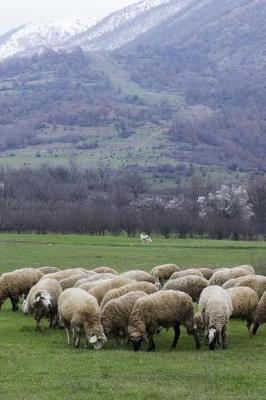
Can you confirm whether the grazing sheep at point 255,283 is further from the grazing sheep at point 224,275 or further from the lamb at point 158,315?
the lamb at point 158,315

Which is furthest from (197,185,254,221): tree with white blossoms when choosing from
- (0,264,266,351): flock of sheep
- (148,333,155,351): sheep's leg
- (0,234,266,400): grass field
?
(148,333,155,351): sheep's leg

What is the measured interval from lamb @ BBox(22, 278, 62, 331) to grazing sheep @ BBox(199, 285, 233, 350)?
620cm

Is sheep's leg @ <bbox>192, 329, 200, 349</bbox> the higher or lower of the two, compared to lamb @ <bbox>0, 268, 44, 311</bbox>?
lower

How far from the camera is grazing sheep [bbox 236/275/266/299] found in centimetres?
2711

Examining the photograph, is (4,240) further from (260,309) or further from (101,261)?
(260,309)

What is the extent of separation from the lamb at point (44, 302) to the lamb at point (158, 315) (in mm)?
4936

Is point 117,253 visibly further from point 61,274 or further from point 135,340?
point 135,340

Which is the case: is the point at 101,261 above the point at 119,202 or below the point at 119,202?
below

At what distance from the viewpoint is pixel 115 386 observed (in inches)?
655

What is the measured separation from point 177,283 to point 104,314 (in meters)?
6.37

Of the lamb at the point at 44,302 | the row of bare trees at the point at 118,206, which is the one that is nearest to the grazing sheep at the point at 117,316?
the lamb at the point at 44,302

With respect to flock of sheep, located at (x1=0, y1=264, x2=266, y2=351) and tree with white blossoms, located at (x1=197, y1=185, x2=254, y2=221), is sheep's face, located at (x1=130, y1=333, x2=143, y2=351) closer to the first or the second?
flock of sheep, located at (x1=0, y1=264, x2=266, y2=351)

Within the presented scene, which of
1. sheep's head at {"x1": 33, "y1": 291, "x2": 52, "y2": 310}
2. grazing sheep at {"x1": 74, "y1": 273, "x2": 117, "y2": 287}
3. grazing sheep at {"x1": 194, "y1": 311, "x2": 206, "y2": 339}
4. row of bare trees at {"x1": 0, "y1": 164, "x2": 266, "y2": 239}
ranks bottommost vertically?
grazing sheep at {"x1": 194, "y1": 311, "x2": 206, "y2": 339}

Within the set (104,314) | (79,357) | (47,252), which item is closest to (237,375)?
(79,357)
